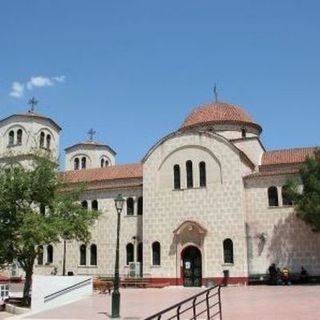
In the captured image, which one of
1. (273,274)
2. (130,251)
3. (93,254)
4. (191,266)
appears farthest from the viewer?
(93,254)

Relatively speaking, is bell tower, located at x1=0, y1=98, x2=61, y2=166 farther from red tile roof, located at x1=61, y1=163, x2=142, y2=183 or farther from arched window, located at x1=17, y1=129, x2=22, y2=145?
red tile roof, located at x1=61, y1=163, x2=142, y2=183

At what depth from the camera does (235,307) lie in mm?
19969

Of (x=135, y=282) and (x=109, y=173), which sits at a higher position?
(x=109, y=173)

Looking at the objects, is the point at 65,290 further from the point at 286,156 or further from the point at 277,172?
the point at 286,156

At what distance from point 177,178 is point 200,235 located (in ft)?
14.9

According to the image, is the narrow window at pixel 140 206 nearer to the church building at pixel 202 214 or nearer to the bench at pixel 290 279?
the church building at pixel 202 214

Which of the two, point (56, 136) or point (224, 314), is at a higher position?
point (56, 136)

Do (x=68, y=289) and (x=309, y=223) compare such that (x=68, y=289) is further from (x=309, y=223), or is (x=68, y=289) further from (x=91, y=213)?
(x=309, y=223)

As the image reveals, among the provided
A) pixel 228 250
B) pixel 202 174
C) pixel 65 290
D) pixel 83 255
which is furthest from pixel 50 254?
pixel 65 290

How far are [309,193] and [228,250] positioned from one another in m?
6.61

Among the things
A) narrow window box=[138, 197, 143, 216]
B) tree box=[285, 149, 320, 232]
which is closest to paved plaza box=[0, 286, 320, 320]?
tree box=[285, 149, 320, 232]

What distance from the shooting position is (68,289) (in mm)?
25750

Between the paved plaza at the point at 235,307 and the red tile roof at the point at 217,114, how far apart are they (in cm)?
1816

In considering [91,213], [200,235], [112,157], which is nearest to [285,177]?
[200,235]
